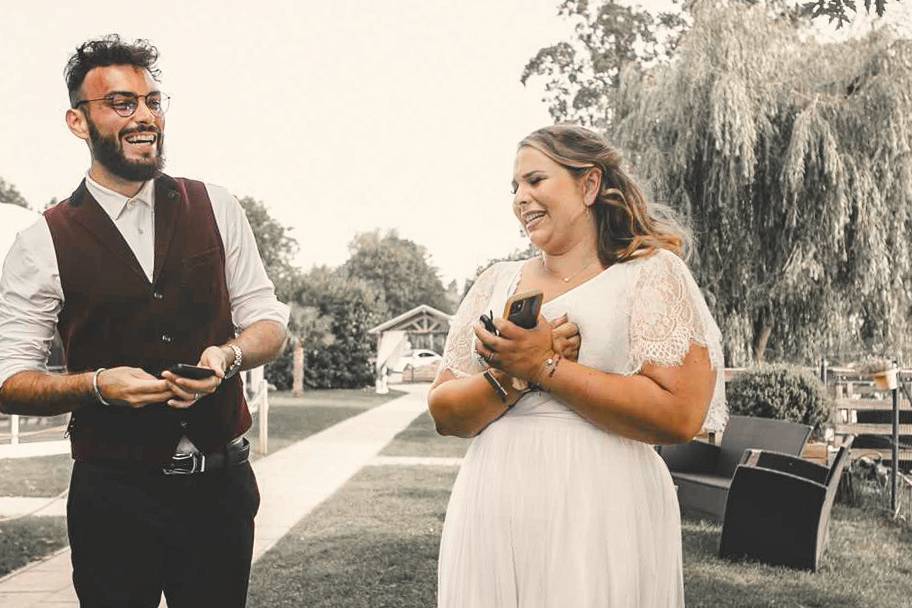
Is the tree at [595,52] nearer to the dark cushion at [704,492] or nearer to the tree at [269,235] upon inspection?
the dark cushion at [704,492]

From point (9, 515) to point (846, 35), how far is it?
491 inches

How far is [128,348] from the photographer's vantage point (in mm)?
2596

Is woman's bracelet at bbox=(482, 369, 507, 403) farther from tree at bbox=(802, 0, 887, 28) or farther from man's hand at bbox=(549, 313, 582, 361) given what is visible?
tree at bbox=(802, 0, 887, 28)

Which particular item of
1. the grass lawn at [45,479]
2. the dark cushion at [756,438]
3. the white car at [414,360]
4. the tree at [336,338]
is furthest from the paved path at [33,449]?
the white car at [414,360]

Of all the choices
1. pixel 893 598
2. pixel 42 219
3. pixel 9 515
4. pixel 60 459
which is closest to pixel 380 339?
pixel 60 459

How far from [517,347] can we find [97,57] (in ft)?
4.42

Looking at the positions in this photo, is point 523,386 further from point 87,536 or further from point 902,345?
point 902,345

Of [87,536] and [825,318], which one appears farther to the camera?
[825,318]

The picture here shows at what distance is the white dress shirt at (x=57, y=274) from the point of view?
2.59 meters

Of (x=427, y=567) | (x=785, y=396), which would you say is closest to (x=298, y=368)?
(x=785, y=396)

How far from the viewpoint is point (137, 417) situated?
263cm

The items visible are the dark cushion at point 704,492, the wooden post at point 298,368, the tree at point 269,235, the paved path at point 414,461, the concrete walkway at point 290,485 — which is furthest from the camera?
the tree at point 269,235

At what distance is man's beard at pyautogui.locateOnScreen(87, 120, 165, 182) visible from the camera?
265 cm

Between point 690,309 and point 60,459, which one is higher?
point 690,309
